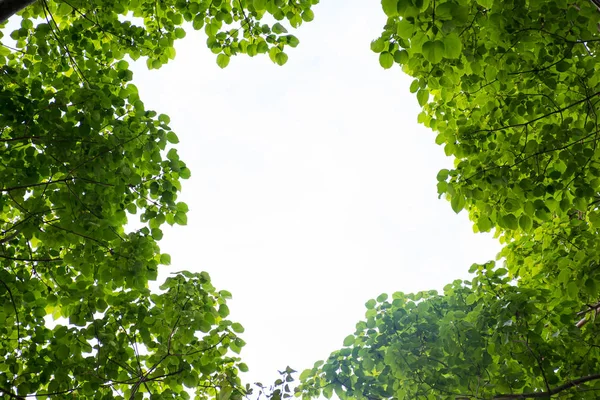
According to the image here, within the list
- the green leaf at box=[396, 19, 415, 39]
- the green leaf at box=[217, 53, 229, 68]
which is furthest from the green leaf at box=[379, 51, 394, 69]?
the green leaf at box=[217, 53, 229, 68]

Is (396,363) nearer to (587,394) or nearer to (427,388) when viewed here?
(427,388)

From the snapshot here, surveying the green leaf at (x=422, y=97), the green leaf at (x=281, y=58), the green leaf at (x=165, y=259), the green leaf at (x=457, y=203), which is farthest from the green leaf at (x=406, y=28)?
the green leaf at (x=165, y=259)

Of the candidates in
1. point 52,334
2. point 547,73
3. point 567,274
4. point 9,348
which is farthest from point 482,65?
point 9,348

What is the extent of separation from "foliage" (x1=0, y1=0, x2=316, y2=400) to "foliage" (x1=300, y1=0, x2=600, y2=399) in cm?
180

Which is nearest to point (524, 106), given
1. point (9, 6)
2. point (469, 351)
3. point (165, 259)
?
point (469, 351)

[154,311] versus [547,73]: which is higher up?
[547,73]

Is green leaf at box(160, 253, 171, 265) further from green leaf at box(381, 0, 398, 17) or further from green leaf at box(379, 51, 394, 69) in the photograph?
green leaf at box(381, 0, 398, 17)

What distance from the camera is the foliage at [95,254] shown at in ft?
13.0

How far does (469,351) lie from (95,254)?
12.8ft

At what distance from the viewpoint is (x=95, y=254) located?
13.4 ft

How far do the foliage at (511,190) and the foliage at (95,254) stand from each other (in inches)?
70.9

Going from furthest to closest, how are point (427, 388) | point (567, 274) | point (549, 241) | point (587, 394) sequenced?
point (549, 241)
point (427, 388)
point (567, 274)
point (587, 394)

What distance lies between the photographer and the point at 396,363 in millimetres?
4719

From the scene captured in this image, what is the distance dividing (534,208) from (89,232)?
4213 millimetres
